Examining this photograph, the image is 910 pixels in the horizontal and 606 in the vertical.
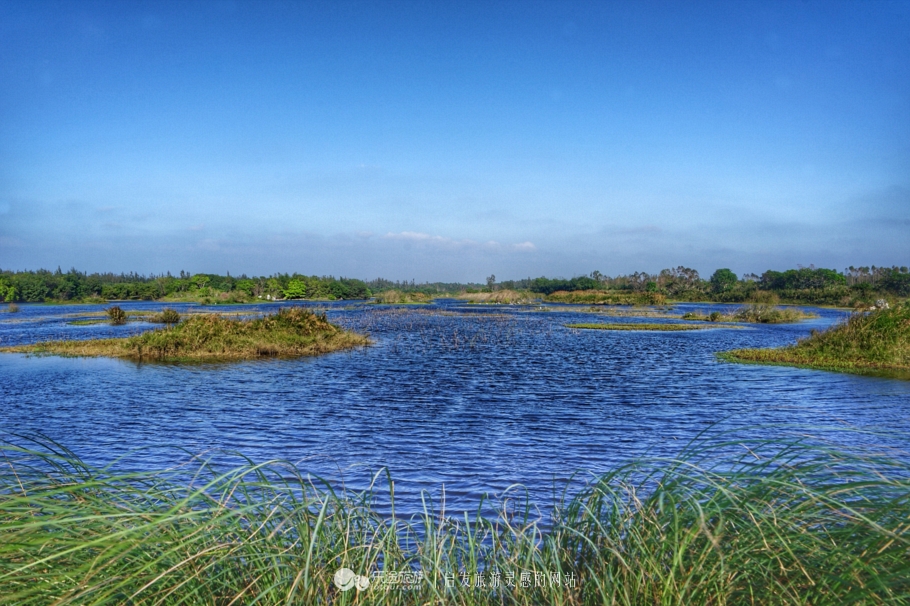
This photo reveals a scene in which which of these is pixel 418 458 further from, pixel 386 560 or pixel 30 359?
pixel 30 359

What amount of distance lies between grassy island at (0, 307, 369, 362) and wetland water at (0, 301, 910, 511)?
1.92 m

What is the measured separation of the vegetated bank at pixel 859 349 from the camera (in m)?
27.9

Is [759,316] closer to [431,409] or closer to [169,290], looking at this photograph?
[431,409]

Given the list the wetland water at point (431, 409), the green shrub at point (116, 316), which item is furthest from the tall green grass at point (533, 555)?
the green shrub at point (116, 316)

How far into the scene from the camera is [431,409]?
773 inches

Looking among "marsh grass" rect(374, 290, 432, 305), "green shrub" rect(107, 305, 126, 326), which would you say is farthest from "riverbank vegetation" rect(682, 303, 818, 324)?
"marsh grass" rect(374, 290, 432, 305)

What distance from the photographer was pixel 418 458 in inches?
534

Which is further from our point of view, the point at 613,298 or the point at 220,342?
the point at 613,298

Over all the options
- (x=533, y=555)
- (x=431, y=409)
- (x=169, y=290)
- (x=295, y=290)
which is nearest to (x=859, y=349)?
(x=431, y=409)

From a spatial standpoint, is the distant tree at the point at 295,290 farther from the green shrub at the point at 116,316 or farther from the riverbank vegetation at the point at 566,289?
the green shrub at the point at 116,316

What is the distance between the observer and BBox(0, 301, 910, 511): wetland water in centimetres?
1316

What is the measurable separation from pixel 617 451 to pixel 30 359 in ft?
109

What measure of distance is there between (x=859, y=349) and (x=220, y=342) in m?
34.0

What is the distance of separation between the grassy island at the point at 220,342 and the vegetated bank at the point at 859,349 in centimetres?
2458
